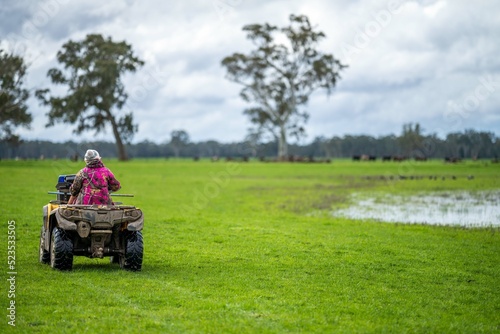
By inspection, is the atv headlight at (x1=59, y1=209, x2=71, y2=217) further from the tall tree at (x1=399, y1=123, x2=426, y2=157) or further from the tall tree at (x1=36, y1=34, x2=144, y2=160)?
the tall tree at (x1=399, y1=123, x2=426, y2=157)

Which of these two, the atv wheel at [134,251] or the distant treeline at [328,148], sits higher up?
the distant treeline at [328,148]

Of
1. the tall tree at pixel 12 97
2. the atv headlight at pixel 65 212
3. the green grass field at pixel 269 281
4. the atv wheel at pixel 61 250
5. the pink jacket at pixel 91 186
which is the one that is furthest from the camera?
the tall tree at pixel 12 97

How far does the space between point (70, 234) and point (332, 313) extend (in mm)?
5178

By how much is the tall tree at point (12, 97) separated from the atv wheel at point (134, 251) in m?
52.6

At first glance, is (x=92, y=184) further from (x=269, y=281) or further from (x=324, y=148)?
(x=324, y=148)

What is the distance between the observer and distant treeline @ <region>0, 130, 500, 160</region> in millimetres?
112812

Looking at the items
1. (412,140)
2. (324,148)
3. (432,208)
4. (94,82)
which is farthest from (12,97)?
(324,148)

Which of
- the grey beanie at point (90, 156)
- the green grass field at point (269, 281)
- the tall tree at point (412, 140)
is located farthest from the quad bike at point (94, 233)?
the tall tree at point (412, 140)

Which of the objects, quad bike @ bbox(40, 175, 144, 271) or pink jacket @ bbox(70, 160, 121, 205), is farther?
pink jacket @ bbox(70, 160, 121, 205)

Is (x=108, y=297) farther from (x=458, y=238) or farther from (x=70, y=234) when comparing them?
(x=458, y=238)

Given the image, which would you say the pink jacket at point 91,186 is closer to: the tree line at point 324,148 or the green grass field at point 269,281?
the green grass field at point 269,281

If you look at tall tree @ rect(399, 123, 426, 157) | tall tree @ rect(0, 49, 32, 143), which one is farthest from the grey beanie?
tall tree @ rect(399, 123, 426, 157)

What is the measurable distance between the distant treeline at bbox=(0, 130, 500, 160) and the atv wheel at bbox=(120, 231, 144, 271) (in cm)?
6619

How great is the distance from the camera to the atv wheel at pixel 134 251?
1174cm
